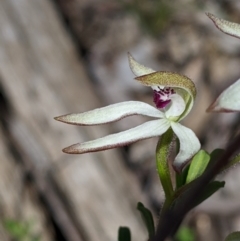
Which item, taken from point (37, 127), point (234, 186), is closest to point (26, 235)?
point (37, 127)

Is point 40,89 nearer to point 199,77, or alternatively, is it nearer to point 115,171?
point 115,171

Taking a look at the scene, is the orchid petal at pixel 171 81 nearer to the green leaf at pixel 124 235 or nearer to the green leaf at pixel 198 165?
the green leaf at pixel 198 165

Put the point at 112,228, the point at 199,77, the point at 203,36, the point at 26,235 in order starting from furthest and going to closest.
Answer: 1. the point at 203,36
2. the point at 199,77
3. the point at 112,228
4. the point at 26,235

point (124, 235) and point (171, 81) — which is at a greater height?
point (171, 81)

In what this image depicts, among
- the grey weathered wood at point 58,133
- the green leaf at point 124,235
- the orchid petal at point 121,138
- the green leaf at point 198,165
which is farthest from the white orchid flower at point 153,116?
the grey weathered wood at point 58,133

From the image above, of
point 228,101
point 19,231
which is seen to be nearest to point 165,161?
point 228,101

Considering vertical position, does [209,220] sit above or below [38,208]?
below

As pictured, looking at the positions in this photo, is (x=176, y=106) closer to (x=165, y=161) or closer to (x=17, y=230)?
(x=165, y=161)

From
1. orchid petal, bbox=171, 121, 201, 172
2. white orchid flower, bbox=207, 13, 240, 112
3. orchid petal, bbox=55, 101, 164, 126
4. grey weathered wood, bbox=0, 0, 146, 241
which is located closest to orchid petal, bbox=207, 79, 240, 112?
white orchid flower, bbox=207, 13, 240, 112
